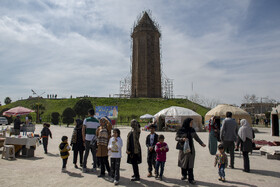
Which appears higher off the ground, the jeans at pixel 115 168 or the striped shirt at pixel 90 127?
the striped shirt at pixel 90 127

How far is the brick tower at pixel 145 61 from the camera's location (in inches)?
2379

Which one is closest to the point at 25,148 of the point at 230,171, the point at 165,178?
the point at 165,178

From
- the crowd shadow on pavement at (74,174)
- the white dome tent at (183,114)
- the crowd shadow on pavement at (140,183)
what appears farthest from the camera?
the white dome tent at (183,114)

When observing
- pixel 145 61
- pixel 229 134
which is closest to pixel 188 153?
pixel 229 134

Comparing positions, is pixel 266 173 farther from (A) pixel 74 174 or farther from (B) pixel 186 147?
(A) pixel 74 174

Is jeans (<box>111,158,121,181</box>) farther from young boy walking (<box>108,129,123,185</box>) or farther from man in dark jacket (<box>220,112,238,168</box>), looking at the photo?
man in dark jacket (<box>220,112,238,168</box>)

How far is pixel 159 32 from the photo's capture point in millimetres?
64812

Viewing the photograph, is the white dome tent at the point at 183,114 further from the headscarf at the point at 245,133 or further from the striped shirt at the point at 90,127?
the striped shirt at the point at 90,127

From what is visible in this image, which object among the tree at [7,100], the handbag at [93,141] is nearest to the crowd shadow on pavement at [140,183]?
the handbag at [93,141]

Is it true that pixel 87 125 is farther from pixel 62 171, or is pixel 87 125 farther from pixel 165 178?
pixel 165 178

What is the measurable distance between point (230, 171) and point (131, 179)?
10.1 ft

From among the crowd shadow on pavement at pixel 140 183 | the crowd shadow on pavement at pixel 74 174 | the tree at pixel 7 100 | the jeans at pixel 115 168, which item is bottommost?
the crowd shadow on pavement at pixel 140 183

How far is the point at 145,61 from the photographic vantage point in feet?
197

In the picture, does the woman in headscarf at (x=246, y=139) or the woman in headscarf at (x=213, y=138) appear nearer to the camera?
the woman in headscarf at (x=246, y=139)
